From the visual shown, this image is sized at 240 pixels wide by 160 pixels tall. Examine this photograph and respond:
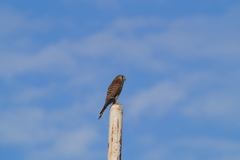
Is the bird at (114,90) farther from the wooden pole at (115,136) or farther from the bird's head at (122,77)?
the wooden pole at (115,136)

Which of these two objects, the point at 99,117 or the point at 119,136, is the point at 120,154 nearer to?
the point at 119,136

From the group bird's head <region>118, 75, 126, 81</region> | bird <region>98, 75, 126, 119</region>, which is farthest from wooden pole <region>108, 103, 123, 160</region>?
bird's head <region>118, 75, 126, 81</region>

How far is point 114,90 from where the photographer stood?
16.1 m

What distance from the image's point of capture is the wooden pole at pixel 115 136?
11.2 m

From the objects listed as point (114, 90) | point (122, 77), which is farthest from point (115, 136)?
point (122, 77)

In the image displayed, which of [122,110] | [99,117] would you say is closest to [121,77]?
[99,117]

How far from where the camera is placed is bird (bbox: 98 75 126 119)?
51.6 ft

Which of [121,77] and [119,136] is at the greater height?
[121,77]

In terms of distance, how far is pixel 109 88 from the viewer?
53.4ft

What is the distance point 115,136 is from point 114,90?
4996 mm

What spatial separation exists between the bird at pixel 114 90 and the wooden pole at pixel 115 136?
11.5 ft

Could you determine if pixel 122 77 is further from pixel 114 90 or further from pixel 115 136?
pixel 115 136

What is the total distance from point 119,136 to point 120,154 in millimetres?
408

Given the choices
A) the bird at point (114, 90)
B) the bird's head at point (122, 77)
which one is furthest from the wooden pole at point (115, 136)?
the bird's head at point (122, 77)
